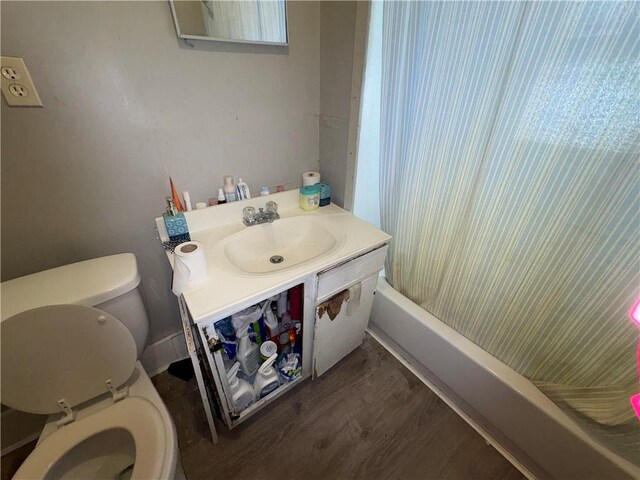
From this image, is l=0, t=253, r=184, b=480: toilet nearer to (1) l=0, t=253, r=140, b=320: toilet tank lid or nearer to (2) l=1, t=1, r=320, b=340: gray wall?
(1) l=0, t=253, r=140, b=320: toilet tank lid

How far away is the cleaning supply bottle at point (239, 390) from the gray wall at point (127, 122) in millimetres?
506

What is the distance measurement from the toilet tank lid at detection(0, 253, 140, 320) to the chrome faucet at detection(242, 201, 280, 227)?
44cm

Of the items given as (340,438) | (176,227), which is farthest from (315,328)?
(176,227)

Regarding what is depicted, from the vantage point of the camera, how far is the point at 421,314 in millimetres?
1288

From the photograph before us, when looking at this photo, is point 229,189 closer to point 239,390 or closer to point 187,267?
point 187,267

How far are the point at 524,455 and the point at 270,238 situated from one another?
4.52 feet

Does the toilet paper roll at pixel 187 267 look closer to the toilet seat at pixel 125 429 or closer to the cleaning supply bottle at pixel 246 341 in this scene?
the cleaning supply bottle at pixel 246 341

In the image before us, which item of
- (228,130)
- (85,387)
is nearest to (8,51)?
(228,130)

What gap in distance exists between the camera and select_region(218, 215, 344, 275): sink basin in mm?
1074

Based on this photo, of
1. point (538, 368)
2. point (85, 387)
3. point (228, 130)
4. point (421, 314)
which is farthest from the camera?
point (421, 314)

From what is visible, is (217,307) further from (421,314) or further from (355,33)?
(355,33)

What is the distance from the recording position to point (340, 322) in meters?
1.19

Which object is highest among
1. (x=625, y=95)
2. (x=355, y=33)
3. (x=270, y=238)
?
(x=355, y=33)

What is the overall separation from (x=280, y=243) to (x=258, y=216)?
0.16 m
